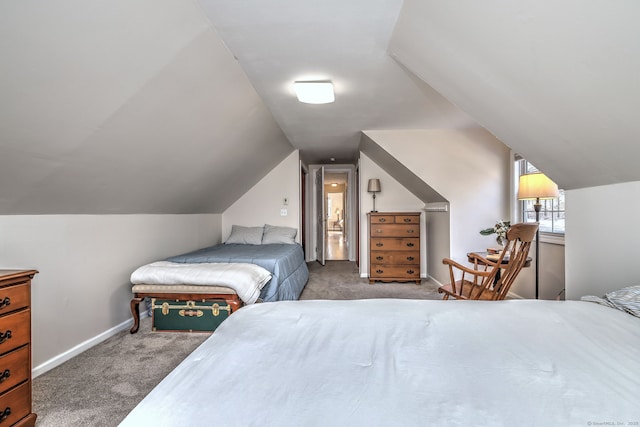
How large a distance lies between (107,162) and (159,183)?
0.77 meters

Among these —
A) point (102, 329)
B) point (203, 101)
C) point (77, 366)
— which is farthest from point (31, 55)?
point (102, 329)

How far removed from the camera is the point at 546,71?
1405 mm

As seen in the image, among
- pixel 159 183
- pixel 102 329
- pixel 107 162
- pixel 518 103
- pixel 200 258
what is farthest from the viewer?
pixel 200 258

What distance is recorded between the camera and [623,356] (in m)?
0.90

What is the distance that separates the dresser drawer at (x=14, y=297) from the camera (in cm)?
144

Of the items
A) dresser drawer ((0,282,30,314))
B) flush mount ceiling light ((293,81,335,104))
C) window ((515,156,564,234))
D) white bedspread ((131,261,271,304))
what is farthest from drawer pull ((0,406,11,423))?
window ((515,156,564,234))

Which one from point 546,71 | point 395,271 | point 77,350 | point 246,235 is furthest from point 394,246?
point 77,350

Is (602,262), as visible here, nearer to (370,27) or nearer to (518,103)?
(518,103)

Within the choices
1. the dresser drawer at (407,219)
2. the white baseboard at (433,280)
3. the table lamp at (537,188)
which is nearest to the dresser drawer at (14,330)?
the table lamp at (537,188)

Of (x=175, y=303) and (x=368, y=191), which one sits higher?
(x=368, y=191)

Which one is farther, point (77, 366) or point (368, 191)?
point (368, 191)

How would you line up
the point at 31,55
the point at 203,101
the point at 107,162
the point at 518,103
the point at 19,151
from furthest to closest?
the point at 203,101
the point at 107,162
the point at 518,103
the point at 19,151
the point at 31,55

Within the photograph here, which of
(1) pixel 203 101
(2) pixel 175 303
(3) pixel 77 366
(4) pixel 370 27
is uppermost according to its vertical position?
(4) pixel 370 27

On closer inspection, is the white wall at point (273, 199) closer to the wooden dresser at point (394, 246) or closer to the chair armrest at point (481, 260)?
the wooden dresser at point (394, 246)
